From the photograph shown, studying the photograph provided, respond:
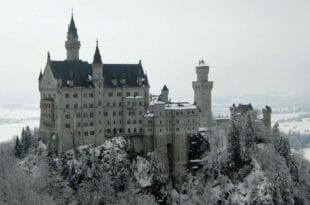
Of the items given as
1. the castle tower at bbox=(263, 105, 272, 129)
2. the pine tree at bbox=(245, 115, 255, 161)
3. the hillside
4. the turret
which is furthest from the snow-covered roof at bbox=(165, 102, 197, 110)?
the castle tower at bbox=(263, 105, 272, 129)

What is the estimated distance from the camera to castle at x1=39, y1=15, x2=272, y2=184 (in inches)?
4031

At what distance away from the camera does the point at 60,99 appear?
4003 inches

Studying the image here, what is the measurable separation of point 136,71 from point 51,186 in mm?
31678

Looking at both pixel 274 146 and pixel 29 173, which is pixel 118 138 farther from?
pixel 274 146

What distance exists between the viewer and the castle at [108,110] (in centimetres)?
10238

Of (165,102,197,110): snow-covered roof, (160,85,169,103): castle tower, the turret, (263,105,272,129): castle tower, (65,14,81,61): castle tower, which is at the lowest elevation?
(263,105,272,129): castle tower

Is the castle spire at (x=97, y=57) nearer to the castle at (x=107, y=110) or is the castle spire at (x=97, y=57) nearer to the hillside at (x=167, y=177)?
the castle at (x=107, y=110)

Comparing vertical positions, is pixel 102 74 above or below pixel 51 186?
above

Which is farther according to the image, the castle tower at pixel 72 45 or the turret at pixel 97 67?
the castle tower at pixel 72 45

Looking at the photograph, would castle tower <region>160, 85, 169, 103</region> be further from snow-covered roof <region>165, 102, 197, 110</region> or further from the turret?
the turret

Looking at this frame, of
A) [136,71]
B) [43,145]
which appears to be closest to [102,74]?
[136,71]

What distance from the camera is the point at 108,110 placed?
4215 inches

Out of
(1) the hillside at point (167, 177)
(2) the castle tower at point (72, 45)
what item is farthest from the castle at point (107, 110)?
(1) the hillside at point (167, 177)

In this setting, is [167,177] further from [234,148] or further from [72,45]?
[72,45]
